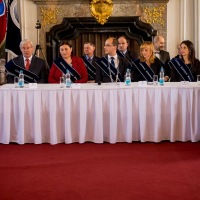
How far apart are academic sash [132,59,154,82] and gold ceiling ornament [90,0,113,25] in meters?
3.03

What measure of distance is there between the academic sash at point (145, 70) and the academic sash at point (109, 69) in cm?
25

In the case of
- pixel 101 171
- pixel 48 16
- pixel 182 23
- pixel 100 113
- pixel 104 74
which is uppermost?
pixel 48 16

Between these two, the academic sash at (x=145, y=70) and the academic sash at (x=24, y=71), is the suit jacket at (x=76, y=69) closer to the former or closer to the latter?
the academic sash at (x=24, y=71)

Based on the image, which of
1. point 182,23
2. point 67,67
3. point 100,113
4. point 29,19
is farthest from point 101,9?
point 100,113

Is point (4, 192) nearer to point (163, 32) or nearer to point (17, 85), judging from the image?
point (17, 85)

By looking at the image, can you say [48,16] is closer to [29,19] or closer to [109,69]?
[29,19]

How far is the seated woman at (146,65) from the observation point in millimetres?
5199

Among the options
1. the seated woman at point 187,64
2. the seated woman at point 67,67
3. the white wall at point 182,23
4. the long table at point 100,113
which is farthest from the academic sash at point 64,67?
the white wall at point 182,23

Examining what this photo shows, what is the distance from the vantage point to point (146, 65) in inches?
205

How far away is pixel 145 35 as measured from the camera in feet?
27.0

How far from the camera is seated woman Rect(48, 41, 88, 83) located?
523 cm

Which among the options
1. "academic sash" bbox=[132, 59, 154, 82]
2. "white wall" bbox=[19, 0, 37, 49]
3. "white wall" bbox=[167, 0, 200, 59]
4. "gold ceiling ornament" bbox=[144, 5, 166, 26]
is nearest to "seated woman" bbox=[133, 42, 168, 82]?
"academic sash" bbox=[132, 59, 154, 82]

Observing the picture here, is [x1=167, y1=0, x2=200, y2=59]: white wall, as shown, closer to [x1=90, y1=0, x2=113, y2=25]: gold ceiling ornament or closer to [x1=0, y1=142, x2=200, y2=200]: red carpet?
[x1=90, y1=0, x2=113, y2=25]: gold ceiling ornament

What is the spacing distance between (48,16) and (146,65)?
11.5ft
